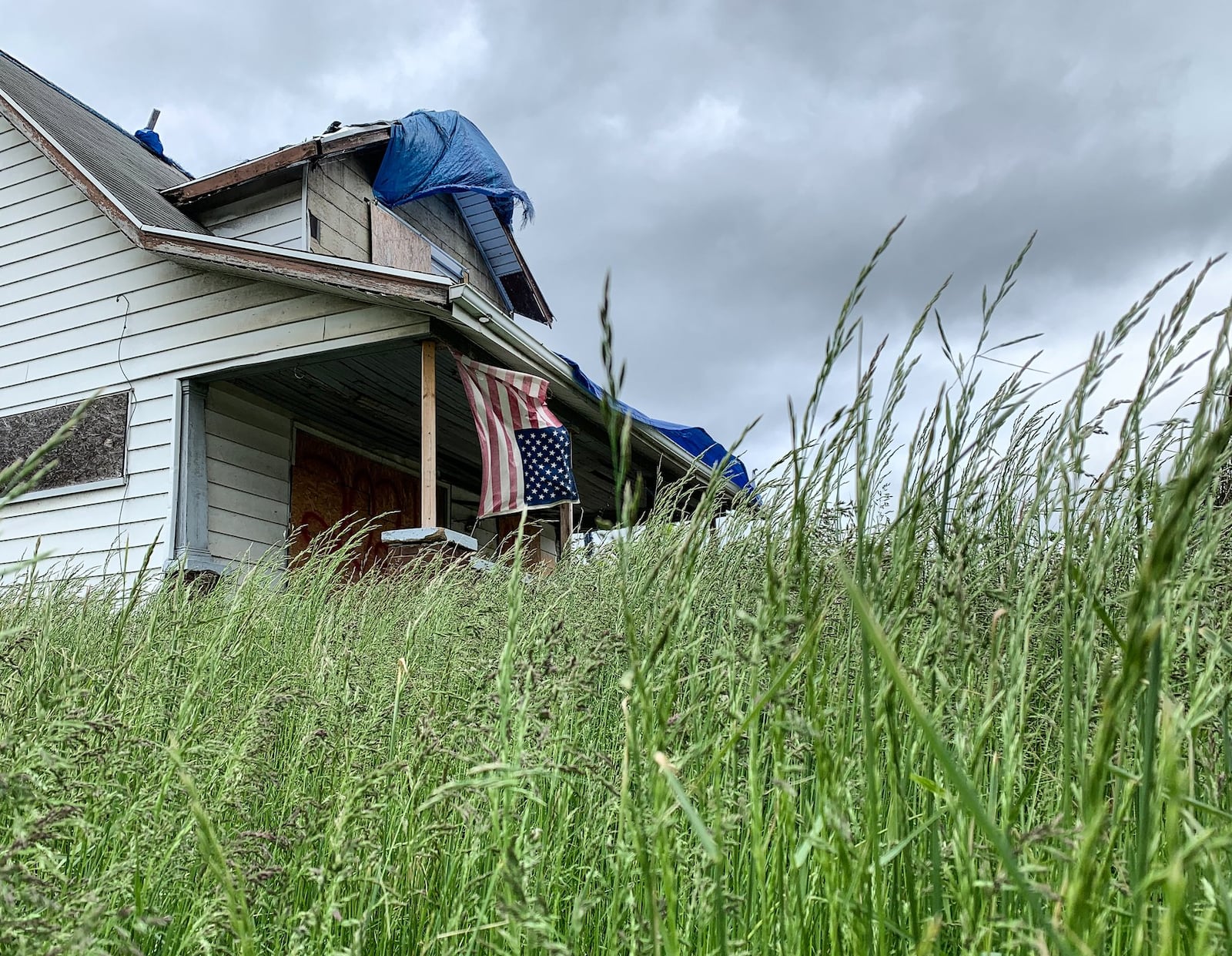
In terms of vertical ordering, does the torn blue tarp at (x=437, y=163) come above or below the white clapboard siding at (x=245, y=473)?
above

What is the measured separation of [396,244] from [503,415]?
474cm

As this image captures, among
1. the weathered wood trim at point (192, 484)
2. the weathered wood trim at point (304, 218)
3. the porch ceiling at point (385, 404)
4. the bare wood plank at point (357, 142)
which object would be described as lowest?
the weathered wood trim at point (192, 484)

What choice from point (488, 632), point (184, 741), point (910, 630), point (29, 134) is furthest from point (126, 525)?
point (910, 630)

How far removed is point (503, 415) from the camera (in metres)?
7.71

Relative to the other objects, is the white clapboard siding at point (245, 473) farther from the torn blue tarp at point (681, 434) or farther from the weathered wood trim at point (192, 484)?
the torn blue tarp at point (681, 434)

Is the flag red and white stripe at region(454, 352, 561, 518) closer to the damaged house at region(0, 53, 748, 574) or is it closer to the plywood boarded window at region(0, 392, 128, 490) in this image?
the damaged house at region(0, 53, 748, 574)

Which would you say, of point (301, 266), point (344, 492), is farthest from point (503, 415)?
point (344, 492)

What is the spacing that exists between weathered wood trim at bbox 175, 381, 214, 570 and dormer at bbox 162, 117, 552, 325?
1752 mm

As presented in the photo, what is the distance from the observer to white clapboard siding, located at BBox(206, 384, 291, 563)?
28.3ft

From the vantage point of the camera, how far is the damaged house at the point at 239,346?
7.88 m

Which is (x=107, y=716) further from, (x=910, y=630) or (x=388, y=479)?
(x=388, y=479)

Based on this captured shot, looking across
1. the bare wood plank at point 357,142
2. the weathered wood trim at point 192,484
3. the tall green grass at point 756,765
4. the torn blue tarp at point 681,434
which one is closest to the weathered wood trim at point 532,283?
the bare wood plank at point 357,142

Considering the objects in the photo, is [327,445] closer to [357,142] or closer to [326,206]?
[326,206]

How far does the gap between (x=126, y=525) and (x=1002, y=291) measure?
897cm
